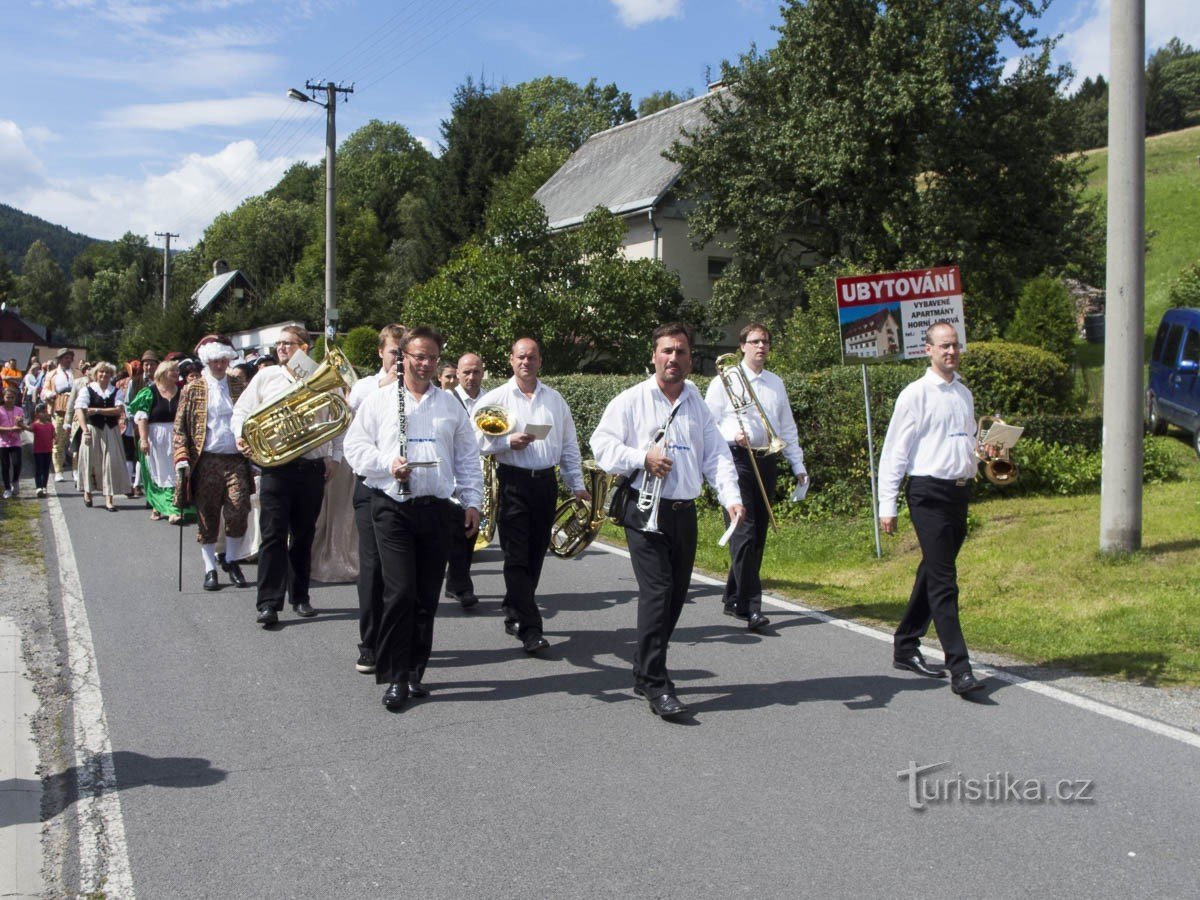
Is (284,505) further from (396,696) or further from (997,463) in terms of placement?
(997,463)

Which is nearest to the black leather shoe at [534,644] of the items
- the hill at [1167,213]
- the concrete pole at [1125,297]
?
the concrete pole at [1125,297]

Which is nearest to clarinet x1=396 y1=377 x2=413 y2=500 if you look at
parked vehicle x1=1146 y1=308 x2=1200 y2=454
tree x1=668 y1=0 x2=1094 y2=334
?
parked vehicle x1=1146 y1=308 x2=1200 y2=454

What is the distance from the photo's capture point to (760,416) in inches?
318

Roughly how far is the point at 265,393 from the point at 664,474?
148 inches

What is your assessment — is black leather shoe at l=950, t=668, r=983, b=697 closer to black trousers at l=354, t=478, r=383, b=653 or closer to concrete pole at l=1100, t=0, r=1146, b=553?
black trousers at l=354, t=478, r=383, b=653

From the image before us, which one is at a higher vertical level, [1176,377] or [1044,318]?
[1044,318]

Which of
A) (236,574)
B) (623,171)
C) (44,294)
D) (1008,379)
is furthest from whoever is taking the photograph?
(44,294)

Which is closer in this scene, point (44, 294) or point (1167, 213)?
point (1167, 213)

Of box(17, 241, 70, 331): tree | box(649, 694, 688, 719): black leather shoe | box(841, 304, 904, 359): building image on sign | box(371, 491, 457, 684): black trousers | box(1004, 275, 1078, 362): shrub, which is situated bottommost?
box(649, 694, 688, 719): black leather shoe

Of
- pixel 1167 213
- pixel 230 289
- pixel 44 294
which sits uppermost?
pixel 44 294

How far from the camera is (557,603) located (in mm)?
8852

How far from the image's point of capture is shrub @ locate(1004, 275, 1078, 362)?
22469 mm

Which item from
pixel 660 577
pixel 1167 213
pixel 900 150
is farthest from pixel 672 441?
pixel 1167 213

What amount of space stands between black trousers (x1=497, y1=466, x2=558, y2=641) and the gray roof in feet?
76.2
